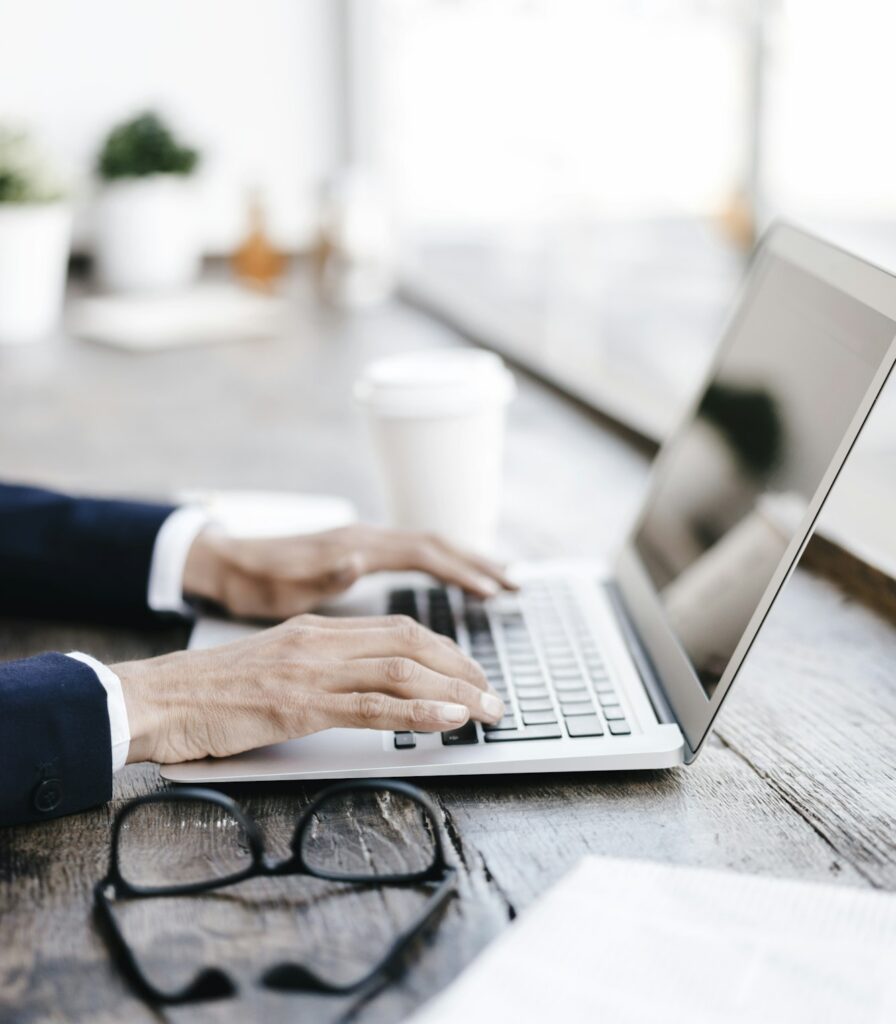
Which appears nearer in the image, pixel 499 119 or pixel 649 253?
pixel 499 119

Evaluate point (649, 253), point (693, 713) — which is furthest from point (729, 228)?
point (693, 713)

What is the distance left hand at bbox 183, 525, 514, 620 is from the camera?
2.99 ft

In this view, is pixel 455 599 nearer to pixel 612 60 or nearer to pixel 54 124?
pixel 612 60

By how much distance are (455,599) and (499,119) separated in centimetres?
227

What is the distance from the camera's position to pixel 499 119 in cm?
295

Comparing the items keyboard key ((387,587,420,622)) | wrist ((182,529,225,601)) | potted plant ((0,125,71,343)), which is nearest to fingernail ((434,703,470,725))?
keyboard key ((387,587,420,622))

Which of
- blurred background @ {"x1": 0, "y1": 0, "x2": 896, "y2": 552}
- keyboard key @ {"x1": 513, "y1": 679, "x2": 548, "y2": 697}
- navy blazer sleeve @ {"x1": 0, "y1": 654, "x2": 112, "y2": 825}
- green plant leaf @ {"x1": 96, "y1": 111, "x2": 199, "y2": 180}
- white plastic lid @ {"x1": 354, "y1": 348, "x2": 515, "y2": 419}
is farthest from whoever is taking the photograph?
green plant leaf @ {"x1": 96, "y1": 111, "x2": 199, "y2": 180}

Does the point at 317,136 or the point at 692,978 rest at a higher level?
the point at 692,978

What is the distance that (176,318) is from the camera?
7.61 ft

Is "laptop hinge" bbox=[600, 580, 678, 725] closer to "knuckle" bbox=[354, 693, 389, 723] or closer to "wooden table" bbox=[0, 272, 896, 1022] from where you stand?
"wooden table" bbox=[0, 272, 896, 1022]

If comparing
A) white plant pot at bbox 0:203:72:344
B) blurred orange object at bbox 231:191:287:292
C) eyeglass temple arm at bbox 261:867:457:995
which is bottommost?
blurred orange object at bbox 231:191:287:292

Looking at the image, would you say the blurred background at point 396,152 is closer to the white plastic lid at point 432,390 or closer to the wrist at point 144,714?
the white plastic lid at point 432,390

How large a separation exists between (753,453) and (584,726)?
23 cm

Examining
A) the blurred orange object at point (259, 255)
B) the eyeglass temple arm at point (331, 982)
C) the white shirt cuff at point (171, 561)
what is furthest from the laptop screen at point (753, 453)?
the blurred orange object at point (259, 255)
